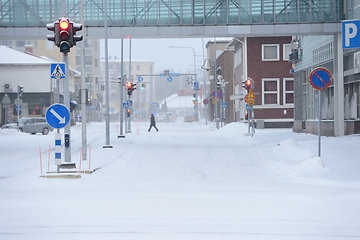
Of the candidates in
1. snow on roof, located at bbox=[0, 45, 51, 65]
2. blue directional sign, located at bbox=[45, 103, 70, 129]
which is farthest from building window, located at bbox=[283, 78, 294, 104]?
blue directional sign, located at bbox=[45, 103, 70, 129]

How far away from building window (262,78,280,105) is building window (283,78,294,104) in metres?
0.72

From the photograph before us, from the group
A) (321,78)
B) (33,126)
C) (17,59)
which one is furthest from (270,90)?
(321,78)

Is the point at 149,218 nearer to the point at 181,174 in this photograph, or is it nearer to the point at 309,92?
the point at 181,174

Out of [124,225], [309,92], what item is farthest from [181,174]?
[309,92]

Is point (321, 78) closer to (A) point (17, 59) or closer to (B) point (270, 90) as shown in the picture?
→ (B) point (270, 90)

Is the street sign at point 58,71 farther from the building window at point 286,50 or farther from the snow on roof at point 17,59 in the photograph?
the snow on roof at point 17,59

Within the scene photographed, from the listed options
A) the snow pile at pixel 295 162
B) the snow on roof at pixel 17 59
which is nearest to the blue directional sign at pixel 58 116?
the snow pile at pixel 295 162

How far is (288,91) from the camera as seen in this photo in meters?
59.3

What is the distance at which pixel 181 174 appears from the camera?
18406mm

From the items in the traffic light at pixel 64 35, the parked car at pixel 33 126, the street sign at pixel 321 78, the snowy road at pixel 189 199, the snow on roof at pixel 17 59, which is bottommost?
the snowy road at pixel 189 199

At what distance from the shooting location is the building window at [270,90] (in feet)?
195

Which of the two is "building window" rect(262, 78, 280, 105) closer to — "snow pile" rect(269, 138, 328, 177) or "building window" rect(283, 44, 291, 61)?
"building window" rect(283, 44, 291, 61)

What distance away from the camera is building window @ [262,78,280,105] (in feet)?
195

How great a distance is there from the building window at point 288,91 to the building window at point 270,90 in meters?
0.72
